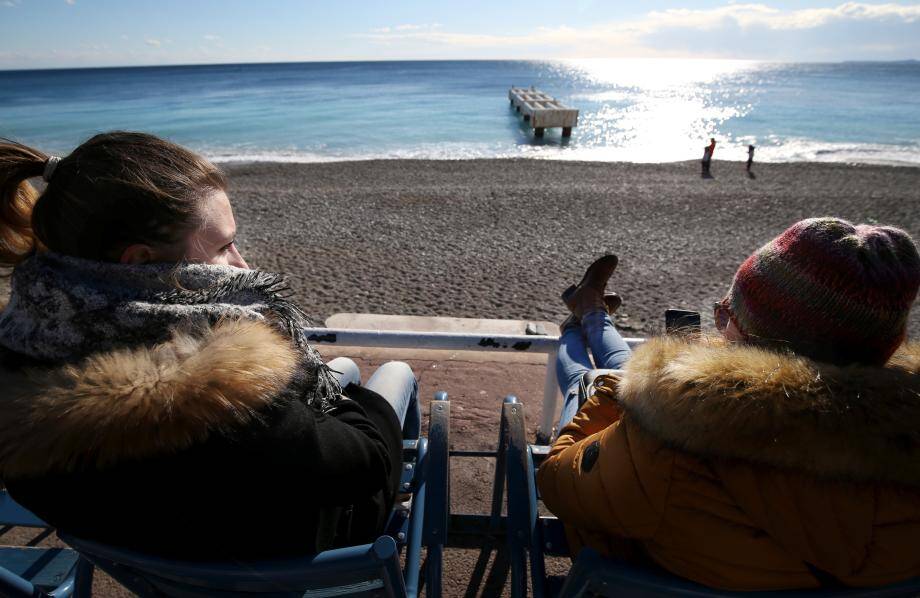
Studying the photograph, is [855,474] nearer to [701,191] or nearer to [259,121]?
[701,191]

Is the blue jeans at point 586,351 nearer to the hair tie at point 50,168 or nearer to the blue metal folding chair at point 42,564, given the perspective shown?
the blue metal folding chair at point 42,564

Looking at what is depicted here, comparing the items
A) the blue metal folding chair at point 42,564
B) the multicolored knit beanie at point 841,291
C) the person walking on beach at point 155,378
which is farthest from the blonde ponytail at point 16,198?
the multicolored knit beanie at point 841,291

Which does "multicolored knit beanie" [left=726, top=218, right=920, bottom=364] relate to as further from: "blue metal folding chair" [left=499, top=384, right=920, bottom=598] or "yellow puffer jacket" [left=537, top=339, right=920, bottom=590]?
Result: "blue metal folding chair" [left=499, top=384, right=920, bottom=598]

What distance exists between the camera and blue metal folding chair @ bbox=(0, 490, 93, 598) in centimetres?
167

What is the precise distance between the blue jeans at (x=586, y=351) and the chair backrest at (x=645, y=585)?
1.16 metres

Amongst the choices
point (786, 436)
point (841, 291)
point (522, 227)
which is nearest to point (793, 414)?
point (786, 436)

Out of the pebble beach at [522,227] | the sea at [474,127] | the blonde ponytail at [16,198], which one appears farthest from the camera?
the sea at [474,127]

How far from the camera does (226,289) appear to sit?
1.36 metres

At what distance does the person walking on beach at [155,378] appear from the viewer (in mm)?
1048

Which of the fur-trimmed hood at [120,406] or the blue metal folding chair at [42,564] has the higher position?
the fur-trimmed hood at [120,406]

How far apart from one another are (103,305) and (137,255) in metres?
0.18

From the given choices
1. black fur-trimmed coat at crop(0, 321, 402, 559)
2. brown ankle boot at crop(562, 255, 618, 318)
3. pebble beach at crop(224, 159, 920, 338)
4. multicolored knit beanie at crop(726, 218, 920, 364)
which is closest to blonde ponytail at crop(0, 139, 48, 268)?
black fur-trimmed coat at crop(0, 321, 402, 559)

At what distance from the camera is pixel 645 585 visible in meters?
1.18

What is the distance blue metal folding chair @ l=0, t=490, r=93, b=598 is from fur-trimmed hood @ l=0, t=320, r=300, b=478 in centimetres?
76
